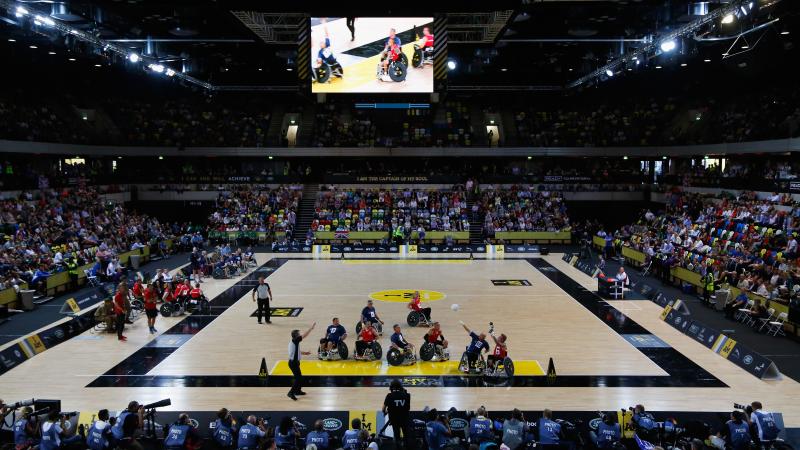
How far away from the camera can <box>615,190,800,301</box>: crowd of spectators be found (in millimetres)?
24359

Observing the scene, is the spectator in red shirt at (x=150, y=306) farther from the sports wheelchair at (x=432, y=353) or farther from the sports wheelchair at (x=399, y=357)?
the sports wheelchair at (x=432, y=353)

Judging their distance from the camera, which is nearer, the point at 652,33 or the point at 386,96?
the point at 386,96

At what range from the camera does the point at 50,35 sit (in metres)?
25.8

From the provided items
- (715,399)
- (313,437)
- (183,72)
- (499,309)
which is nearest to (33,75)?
(183,72)

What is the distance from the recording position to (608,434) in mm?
11656

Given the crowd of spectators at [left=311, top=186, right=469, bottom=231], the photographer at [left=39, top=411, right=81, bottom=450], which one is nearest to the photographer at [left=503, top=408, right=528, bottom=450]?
the photographer at [left=39, top=411, right=81, bottom=450]

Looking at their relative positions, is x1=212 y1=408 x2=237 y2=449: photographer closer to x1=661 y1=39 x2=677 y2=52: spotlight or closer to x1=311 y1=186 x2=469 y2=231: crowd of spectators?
x1=661 y1=39 x2=677 y2=52: spotlight

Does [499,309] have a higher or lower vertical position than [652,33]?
lower

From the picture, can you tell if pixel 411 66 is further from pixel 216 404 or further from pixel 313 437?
pixel 313 437

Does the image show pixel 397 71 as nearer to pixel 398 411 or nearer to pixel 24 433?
pixel 398 411

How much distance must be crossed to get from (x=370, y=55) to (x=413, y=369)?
38.1ft

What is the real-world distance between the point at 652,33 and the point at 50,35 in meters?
27.8

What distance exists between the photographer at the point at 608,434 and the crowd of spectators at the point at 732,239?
13231 mm

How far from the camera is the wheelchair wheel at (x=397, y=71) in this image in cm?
2270
